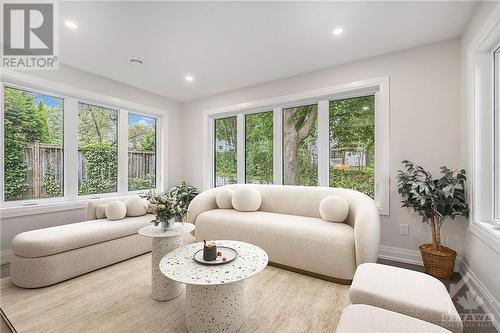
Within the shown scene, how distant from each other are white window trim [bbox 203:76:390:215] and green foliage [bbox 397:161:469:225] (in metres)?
0.41

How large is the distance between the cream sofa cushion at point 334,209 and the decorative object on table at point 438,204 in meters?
0.66

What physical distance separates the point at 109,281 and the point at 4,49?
3125mm

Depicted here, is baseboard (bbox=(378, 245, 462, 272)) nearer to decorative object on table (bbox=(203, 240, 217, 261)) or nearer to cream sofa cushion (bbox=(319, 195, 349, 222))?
cream sofa cushion (bbox=(319, 195, 349, 222))

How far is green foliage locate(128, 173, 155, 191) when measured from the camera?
4254mm

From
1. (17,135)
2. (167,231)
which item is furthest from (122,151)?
(167,231)

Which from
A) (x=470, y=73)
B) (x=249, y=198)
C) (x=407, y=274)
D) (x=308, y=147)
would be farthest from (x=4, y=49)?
(x=470, y=73)

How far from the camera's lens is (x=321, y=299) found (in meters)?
1.96

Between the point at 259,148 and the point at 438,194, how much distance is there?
270cm

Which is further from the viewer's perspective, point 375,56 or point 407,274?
point 375,56

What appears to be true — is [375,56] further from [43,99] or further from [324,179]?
[43,99]

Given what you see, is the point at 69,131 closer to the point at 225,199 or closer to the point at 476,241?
the point at 225,199

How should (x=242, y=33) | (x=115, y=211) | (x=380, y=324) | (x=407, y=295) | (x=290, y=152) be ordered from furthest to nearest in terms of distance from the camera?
(x=290, y=152)
(x=115, y=211)
(x=242, y=33)
(x=407, y=295)
(x=380, y=324)

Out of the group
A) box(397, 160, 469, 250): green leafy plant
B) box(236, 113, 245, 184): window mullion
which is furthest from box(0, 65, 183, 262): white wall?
box(397, 160, 469, 250): green leafy plant

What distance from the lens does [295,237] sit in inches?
96.3
